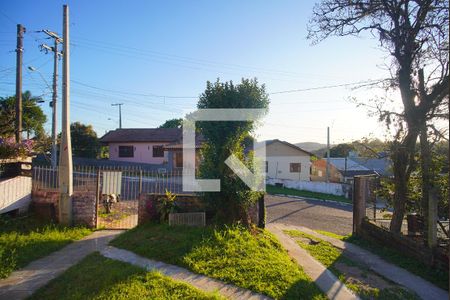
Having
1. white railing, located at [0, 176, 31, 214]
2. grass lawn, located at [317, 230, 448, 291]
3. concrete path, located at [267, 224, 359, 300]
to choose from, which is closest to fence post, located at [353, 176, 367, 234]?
grass lawn, located at [317, 230, 448, 291]

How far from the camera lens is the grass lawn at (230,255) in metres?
5.00

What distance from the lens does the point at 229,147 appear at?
303 inches

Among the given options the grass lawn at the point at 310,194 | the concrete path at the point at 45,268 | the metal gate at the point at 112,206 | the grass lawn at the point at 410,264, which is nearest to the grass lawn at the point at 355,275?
the grass lawn at the point at 410,264

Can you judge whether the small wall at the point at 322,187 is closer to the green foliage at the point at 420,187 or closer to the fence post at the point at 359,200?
the fence post at the point at 359,200

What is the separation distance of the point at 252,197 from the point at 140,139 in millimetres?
27594

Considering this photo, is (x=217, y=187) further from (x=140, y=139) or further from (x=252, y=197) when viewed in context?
(x=140, y=139)

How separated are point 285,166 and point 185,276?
2880cm

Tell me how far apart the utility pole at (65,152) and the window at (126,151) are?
25719mm

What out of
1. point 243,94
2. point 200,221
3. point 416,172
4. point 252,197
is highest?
point 243,94

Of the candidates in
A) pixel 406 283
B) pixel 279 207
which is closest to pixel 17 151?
pixel 406 283

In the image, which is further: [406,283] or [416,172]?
[416,172]

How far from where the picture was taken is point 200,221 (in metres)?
8.15

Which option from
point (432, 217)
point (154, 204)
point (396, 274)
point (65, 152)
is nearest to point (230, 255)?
point (154, 204)

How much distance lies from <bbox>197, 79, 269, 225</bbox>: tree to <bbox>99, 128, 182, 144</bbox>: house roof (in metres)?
24.8
